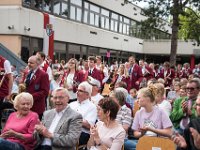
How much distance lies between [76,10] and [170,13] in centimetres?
940

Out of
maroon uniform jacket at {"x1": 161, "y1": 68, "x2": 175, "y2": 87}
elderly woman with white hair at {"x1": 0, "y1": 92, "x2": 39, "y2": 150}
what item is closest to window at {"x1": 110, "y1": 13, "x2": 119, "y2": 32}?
maroon uniform jacket at {"x1": 161, "y1": 68, "x2": 175, "y2": 87}

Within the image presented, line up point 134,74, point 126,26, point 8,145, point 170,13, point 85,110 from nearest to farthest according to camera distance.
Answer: point 8,145 < point 85,110 < point 134,74 < point 170,13 < point 126,26

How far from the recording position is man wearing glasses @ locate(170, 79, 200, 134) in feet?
17.7

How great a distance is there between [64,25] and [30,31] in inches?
192

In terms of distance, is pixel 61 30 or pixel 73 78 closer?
pixel 73 78

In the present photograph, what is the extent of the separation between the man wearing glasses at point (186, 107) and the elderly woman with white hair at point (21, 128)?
2074 mm

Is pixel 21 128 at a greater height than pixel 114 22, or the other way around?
pixel 114 22

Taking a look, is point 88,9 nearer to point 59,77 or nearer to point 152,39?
point 152,39

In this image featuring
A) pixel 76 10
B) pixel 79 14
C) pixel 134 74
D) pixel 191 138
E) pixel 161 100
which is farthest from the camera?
pixel 79 14

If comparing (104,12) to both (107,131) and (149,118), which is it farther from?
(107,131)

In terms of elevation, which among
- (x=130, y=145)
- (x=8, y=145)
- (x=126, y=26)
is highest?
(x=126, y=26)

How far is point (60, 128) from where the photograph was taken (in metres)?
4.99

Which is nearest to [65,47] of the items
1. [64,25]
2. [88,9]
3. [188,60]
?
[64,25]

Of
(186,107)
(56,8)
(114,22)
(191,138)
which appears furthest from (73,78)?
(114,22)
